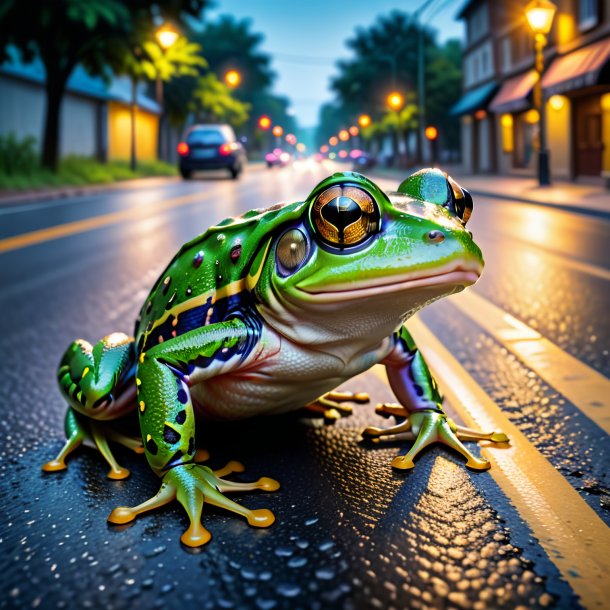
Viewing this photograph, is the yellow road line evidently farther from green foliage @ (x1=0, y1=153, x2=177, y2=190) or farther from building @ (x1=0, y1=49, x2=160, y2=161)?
building @ (x1=0, y1=49, x2=160, y2=161)

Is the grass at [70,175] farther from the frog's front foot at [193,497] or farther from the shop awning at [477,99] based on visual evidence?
the frog's front foot at [193,497]

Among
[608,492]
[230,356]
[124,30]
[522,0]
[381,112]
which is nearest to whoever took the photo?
[230,356]

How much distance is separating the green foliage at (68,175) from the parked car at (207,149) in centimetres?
264

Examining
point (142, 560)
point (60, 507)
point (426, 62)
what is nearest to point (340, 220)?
point (142, 560)

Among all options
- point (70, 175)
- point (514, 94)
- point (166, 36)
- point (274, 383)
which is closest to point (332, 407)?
point (274, 383)

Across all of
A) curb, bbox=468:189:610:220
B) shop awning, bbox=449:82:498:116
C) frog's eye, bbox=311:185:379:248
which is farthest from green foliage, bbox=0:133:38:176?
shop awning, bbox=449:82:498:116

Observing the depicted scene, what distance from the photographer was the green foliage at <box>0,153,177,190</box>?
21.2 metres

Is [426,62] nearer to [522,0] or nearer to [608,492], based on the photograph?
[522,0]

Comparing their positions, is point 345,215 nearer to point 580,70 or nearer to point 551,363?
point 551,363

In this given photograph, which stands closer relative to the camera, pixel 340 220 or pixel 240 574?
pixel 240 574

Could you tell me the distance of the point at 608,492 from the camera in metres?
2.09

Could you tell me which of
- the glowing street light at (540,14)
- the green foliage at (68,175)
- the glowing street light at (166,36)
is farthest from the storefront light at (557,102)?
the green foliage at (68,175)

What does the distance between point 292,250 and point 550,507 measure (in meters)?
0.93

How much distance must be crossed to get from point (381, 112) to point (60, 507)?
68.5 metres
